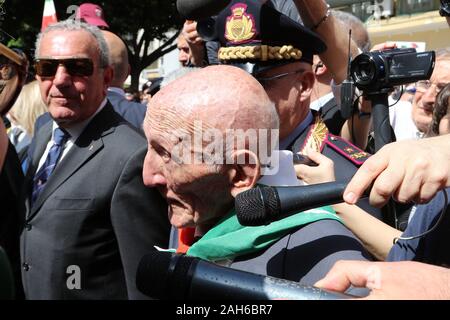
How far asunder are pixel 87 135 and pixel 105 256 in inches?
24.9

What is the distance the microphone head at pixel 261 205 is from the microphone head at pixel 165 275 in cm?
17

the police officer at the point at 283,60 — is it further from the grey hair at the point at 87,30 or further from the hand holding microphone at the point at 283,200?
the hand holding microphone at the point at 283,200

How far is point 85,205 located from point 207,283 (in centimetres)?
170

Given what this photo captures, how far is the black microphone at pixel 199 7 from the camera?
2135mm

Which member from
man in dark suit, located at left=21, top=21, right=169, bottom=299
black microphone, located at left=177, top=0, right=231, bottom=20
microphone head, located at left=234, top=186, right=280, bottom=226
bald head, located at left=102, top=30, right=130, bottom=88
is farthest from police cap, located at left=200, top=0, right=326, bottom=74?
bald head, located at left=102, top=30, right=130, bottom=88

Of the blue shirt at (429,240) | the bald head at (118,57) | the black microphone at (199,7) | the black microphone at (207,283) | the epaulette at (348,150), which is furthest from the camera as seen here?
the bald head at (118,57)

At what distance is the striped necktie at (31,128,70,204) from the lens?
305 centimetres

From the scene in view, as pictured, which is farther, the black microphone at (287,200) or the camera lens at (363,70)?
the camera lens at (363,70)

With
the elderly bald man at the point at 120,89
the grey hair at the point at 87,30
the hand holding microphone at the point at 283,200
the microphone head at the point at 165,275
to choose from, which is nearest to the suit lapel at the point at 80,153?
the grey hair at the point at 87,30

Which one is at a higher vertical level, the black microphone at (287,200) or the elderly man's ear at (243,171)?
the black microphone at (287,200)

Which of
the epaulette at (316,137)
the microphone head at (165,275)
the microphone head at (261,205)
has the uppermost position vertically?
the microphone head at (261,205)

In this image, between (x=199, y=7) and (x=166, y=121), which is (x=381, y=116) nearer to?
(x=199, y=7)
